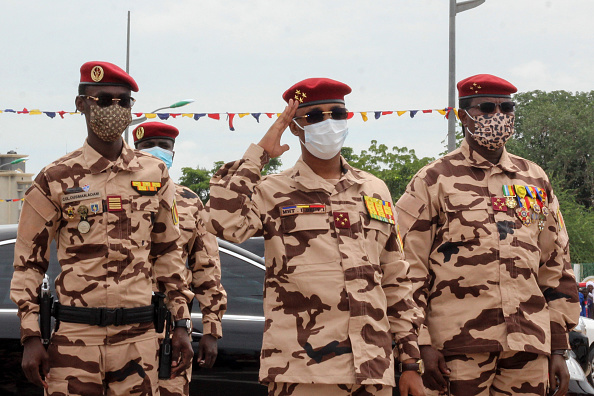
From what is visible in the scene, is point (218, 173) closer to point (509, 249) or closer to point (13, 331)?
point (509, 249)

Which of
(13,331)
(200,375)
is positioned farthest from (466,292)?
(13,331)

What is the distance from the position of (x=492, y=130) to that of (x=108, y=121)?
201cm

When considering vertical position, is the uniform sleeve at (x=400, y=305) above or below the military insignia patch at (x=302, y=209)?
below

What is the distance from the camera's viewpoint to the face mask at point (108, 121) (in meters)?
4.10

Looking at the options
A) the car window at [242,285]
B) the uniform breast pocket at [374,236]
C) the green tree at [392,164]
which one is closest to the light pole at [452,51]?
the car window at [242,285]

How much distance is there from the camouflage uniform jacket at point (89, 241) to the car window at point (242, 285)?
1297mm

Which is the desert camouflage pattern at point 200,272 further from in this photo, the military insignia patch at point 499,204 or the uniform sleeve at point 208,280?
the military insignia patch at point 499,204

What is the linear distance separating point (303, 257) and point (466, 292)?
1204 mm

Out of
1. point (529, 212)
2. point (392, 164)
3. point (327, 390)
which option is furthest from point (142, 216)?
point (392, 164)

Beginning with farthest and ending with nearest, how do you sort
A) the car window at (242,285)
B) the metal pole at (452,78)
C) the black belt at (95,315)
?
the metal pole at (452,78) → the car window at (242,285) → the black belt at (95,315)

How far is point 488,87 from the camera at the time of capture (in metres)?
4.55

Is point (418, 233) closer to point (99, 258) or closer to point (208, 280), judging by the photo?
point (208, 280)

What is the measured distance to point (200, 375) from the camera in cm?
519

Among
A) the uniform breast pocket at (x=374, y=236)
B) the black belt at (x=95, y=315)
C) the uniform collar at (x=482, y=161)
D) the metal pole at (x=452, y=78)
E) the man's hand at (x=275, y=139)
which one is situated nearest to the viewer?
the man's hand at (x=275, y=139)
